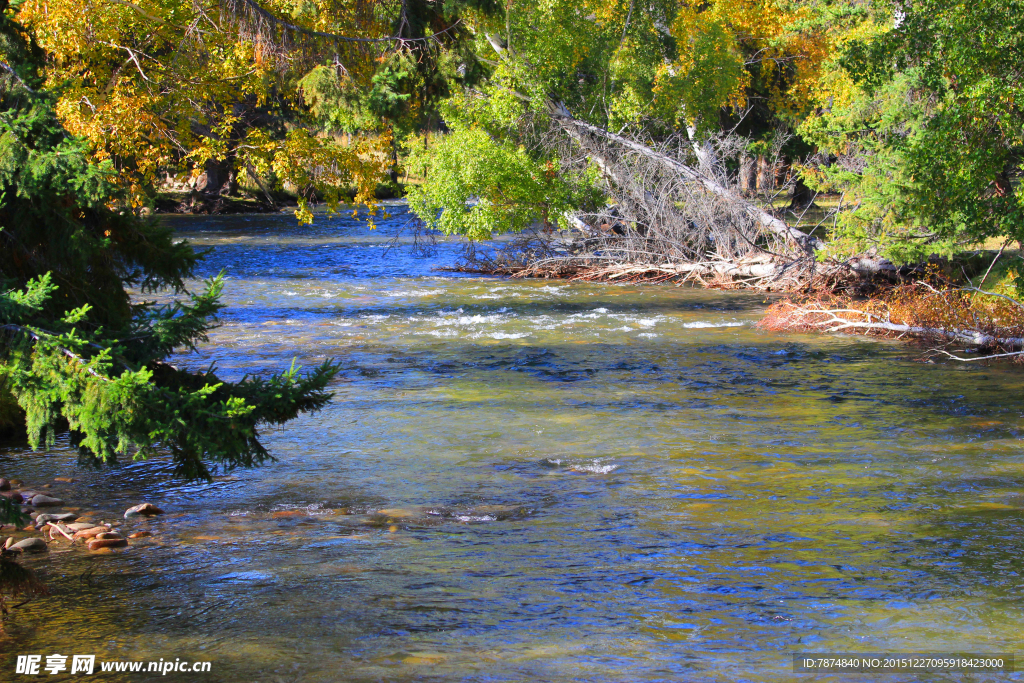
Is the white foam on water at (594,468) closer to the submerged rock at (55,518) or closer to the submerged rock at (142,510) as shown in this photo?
the submerged rock at (142,510)

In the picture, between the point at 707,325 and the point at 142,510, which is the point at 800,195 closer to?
the point at 707,325

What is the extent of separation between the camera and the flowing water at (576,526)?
601 centimetres

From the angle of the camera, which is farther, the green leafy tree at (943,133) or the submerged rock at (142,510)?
the green leafy tree at (943,133)

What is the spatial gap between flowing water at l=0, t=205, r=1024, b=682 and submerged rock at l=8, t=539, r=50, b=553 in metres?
0.21

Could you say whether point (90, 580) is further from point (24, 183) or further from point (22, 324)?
point (24, 183)

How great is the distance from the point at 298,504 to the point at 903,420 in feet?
23.9

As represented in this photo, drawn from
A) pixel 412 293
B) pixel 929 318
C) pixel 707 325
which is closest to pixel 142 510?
pixel 707 325

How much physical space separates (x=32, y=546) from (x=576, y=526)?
14.0 ft

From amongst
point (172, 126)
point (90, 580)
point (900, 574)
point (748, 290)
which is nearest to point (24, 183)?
point (90, 580)

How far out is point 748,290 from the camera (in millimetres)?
23094

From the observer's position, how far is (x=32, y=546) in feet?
24.2

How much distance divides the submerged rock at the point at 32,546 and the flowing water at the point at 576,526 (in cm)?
21

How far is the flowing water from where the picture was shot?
6008mm

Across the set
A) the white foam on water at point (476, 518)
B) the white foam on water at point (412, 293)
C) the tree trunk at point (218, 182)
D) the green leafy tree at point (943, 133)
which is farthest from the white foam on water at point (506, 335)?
the tree trunk at point (218, 182)
